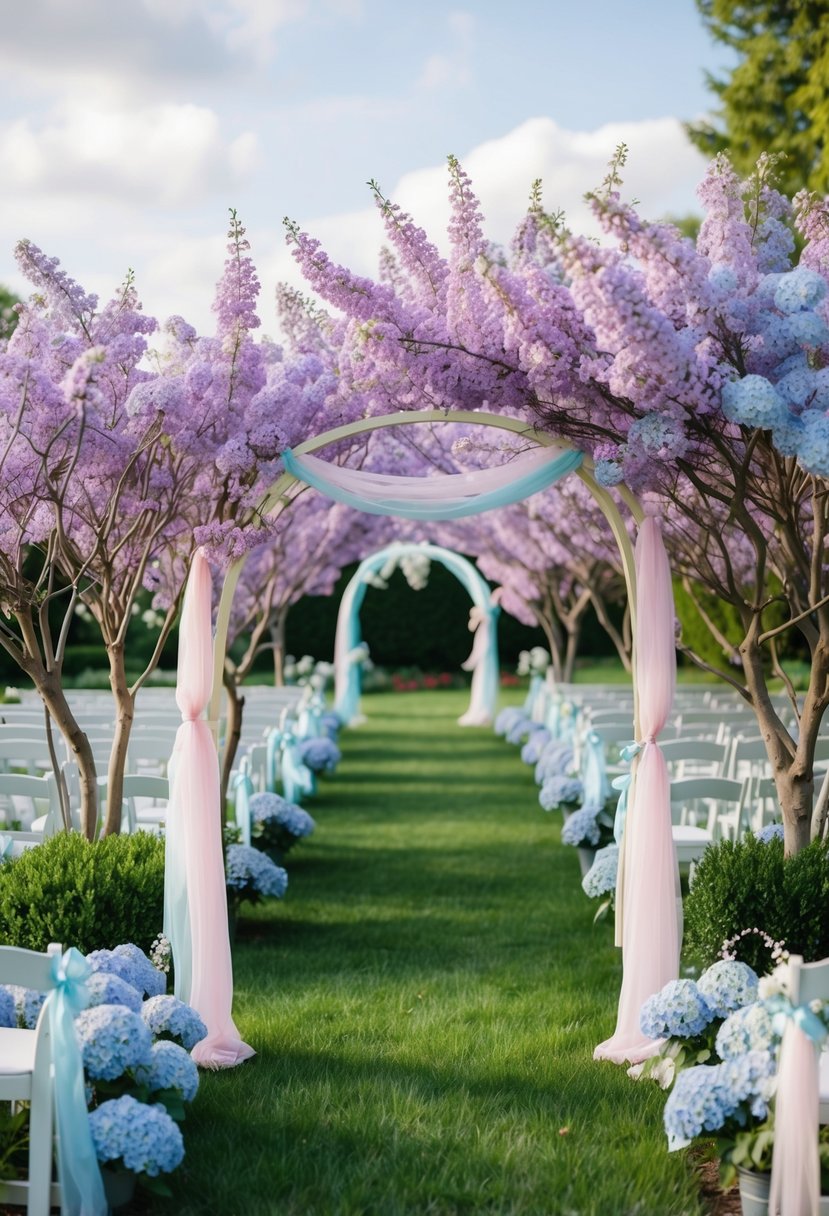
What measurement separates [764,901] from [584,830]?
11.4 feet

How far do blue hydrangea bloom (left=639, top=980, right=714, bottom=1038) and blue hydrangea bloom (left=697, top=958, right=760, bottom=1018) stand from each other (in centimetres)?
4

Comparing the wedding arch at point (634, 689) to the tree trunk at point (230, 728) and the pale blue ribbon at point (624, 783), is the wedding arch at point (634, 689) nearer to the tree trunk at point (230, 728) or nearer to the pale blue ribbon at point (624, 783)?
the pale blue ribbon at point (624, 783)

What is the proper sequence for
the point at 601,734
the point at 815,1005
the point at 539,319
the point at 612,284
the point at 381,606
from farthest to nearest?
the point at 381,606 < the point at 601,734 < the point at 539,319 < the point at 612,284 < the point at 815,1005

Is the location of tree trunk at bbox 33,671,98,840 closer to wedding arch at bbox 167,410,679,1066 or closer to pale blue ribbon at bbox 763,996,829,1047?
wedding arch at bbox 167,410,679,1066

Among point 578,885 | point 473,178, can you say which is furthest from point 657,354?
point 578,885

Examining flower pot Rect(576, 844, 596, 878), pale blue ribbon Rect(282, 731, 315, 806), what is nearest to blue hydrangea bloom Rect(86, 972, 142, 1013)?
flower pot Rect(576, 844, 596, 878)

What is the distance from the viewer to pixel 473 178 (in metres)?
5.73

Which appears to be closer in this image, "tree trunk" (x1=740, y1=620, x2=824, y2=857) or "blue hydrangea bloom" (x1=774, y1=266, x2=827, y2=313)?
"blue hydrangea bloom" (x1=774, y1=266, x2=827, y2=313)

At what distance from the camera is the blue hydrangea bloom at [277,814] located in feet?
30.9

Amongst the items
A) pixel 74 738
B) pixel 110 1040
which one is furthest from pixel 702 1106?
pixel 74 738

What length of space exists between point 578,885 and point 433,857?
1.70 m

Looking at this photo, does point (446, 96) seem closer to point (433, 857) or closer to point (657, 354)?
point (657, 354)

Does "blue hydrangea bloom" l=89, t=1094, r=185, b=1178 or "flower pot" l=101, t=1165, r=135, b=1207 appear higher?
"blue hydrangea bloom" l=89, t=1094, r=185, b=1178

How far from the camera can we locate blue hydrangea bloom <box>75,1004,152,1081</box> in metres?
4.04
